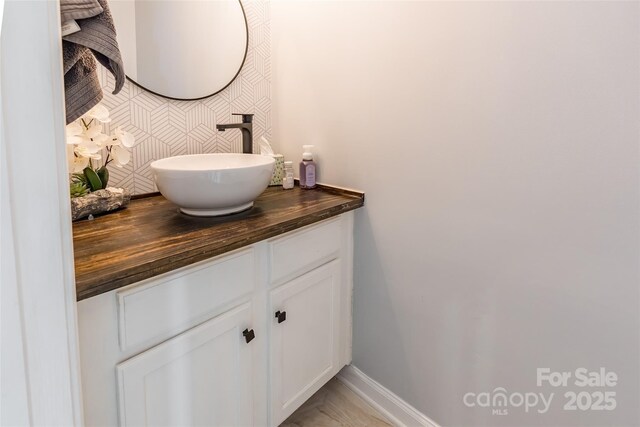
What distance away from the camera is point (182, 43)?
1.41 metres

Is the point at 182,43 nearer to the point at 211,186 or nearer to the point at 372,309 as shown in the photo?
the point at 211,186

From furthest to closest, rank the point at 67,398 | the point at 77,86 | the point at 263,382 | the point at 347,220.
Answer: the point at 347,220
the point at 263,382
the point at 77,86
the point at 67,398

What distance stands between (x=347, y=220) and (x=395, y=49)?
0.59 metres

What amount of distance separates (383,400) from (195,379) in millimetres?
823

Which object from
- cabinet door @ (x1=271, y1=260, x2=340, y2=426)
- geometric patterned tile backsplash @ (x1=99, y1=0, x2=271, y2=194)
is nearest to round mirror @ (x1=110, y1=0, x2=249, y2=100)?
geometric patterned tile backsplash @ (x1=99, y1=0, x2=271, y2=194)

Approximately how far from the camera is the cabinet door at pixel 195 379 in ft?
2.83

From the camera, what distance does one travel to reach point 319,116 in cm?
153

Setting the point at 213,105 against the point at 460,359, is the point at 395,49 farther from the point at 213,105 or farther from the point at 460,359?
the point at 460,359

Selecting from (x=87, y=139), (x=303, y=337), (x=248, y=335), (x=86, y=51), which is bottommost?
(x=303, y=337)

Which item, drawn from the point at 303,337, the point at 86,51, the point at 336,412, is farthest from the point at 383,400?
the point at 86,51

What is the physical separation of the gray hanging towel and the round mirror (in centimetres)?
51

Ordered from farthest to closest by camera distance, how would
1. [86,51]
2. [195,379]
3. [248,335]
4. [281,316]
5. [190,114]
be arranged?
[190,114] → [281,316] → [248,335] → [195,379] → [86,51]

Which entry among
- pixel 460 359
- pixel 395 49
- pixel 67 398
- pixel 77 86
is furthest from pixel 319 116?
pixel 67 398

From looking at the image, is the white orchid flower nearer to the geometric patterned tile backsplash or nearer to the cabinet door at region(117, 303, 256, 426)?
the geometric patterned tile backsplash
